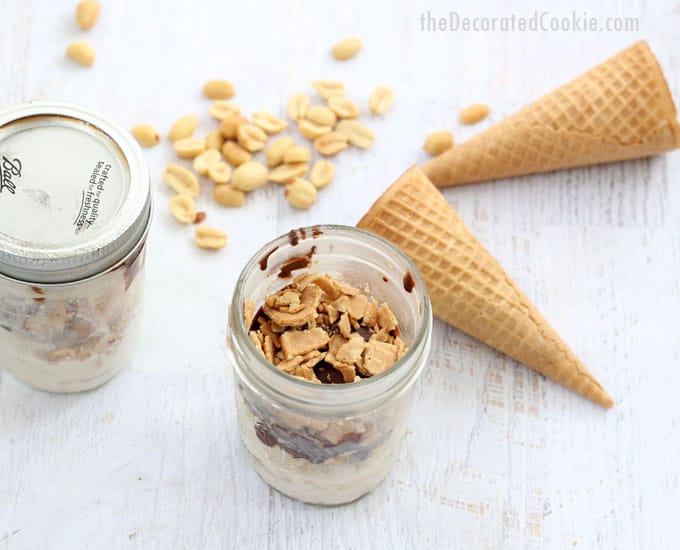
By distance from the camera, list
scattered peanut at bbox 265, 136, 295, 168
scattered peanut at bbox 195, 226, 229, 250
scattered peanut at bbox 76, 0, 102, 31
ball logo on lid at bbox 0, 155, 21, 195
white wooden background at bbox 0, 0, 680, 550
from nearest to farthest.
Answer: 1. ball logo on lid at bbox 0, 155, 21, 195
2. white wooden background at bbox 0, 0, 680, 550
3. scattered peanut at bbox 195, 226, 229, 250
4. scattered peanut at bbox 265, 136, 295, 168
5. scattered peanut at bbox 76, 0, 102, 31

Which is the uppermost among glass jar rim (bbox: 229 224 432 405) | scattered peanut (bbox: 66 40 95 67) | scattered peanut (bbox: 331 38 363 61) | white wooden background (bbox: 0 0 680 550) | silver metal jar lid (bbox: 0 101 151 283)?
silver metal jar lid (bbox: 0 101 151 283)

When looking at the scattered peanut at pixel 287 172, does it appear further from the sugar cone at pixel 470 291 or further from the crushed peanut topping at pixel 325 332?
the crushed peanut topping at pixel 325 332

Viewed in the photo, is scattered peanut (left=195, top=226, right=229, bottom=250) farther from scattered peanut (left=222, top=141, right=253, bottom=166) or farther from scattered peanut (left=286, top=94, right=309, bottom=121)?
scattered peanut (left=286, top=94, right=309, bottom=121)

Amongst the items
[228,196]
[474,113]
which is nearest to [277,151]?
[228,196]

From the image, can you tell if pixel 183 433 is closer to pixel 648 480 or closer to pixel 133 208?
pixel 133 208

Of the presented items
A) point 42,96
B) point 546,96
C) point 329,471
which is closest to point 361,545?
point 329,471

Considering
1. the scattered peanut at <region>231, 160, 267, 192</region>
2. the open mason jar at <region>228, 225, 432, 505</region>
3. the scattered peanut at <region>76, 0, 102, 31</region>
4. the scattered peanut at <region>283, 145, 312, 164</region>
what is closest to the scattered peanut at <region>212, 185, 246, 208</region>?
the scattered peanut at <region>231, 160, 267, 192</region>

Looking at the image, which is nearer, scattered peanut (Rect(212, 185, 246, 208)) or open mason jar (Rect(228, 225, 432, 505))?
open mason jar (Rect(228, 225, 432, 505))

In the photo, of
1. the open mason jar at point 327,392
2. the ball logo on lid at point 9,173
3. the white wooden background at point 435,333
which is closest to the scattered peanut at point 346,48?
the white wooden background at point 435,333
